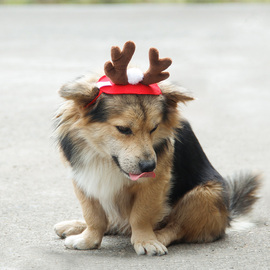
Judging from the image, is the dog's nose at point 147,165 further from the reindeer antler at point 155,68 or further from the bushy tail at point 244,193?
the bushy tail at point 244,193

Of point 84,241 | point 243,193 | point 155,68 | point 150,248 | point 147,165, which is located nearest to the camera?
point 147,165

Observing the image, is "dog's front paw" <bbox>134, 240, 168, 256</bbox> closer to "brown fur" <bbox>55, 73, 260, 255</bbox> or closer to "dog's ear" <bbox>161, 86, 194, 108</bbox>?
"brown fur" <bbox>55, 73, 260, 255</bbox>

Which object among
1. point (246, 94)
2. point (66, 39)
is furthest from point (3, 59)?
point (246, 94)

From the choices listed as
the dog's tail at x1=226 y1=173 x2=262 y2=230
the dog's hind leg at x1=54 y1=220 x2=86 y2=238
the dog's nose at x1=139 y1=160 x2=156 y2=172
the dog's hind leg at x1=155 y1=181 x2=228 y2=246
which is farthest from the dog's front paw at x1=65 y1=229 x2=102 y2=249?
the dog's tail at x1=226 y1=173 x2=262 y2=230

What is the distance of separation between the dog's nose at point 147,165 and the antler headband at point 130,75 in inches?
19.7

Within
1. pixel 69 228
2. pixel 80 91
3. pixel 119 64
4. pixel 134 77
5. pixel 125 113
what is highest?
pixel 119 64

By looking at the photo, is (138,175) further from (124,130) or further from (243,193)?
(243,193)

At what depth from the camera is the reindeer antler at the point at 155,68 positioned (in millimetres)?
4395

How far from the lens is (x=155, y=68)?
4.41 metres

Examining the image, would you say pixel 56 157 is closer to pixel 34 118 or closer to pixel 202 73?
pixel 34 118

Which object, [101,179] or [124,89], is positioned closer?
[124,89]

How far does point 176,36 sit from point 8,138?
8958mm

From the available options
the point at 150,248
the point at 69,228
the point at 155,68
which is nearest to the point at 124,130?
the point at 155,68

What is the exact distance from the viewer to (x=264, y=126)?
29.8 ft
